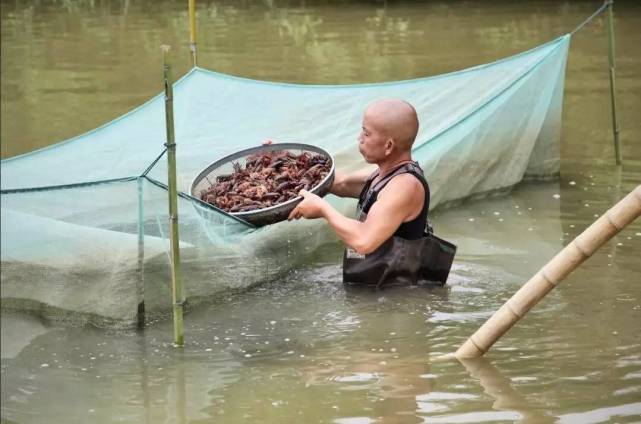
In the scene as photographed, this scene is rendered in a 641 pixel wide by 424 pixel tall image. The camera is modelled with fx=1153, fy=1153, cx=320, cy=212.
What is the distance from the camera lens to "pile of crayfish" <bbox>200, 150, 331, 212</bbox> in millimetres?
4328

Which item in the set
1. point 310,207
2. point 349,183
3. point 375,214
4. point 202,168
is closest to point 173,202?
point 310,207

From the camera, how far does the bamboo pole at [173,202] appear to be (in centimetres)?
359

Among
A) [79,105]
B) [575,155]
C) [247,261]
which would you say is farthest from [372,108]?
[79,105]

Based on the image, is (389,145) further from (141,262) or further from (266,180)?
(141,262)

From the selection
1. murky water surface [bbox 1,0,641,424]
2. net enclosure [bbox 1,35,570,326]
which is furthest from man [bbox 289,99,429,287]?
net enclosure [bbox 1,35,570,326]

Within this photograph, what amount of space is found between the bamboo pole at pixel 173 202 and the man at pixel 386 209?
0.57 m

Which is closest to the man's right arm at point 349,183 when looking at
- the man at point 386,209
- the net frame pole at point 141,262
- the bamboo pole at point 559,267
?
the man at point 386,209

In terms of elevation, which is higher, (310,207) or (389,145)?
(389,145)

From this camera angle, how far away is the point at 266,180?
14.6ft

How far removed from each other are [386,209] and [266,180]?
561 millimetres

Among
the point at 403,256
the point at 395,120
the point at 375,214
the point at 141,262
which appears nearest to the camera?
the point at 141,262

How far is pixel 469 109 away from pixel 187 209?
5.95 feet

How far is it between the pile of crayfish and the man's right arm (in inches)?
4.5

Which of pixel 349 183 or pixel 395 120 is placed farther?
pixel 349 183
